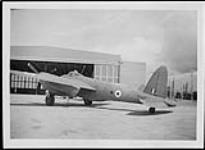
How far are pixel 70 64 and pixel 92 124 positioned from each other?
39 centimetres

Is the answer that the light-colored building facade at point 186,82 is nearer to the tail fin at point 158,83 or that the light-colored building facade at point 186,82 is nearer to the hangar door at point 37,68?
the tail fin at point 158,83

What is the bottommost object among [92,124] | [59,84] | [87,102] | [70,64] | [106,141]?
[106,141]

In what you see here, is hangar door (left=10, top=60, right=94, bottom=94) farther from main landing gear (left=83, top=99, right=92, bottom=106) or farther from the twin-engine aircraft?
main landing gear (left=83, top=99, right=92, bottom=106)

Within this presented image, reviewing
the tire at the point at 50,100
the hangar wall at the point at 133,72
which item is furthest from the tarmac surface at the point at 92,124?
the hangar wall at the point at 133,72

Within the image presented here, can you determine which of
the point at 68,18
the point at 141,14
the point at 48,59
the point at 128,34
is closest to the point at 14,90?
the point at 48,59

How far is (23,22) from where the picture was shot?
6.95 feet

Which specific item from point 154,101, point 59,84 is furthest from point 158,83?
point 59,84

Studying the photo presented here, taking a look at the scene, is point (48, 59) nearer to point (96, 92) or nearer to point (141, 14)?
point (96, 92)

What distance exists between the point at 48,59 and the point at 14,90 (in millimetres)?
276

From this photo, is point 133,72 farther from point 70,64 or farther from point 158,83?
point 70,64

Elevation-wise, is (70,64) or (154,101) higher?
(70,64)

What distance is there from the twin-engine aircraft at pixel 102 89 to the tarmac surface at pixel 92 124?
0.08 m

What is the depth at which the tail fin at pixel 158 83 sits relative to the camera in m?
2.11

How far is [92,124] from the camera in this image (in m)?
2.12
